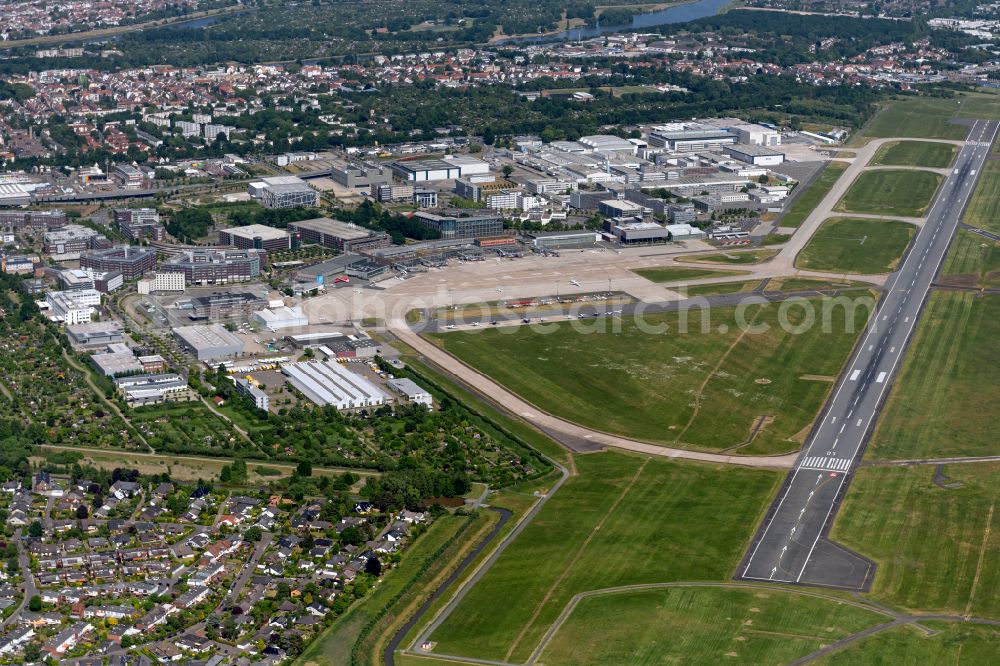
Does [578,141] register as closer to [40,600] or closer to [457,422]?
[457,422]

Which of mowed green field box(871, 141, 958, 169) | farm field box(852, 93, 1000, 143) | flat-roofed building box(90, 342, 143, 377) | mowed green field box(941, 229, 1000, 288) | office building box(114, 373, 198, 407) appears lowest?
mowed green field box(941, 229, 1000, 288)

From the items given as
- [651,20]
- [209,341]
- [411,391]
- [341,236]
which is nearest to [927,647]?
[411,391]

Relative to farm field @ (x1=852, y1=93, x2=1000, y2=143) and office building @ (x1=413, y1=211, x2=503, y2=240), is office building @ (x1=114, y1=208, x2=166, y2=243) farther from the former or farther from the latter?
farm field @ (x1=852, y1=93, x2=1000, y2=143)

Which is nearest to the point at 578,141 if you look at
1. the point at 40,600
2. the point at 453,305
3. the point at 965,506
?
the point at 453,305

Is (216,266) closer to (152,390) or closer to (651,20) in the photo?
(152,390)

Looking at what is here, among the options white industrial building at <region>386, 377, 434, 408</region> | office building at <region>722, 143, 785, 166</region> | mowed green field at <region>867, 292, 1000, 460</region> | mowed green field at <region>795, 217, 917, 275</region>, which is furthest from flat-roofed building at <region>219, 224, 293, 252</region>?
office building at <region>722, 143, 785, 166</region>

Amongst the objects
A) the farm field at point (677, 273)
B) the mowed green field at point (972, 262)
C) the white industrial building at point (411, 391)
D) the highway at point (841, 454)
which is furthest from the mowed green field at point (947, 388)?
the white industrial building at point (411, 391)
